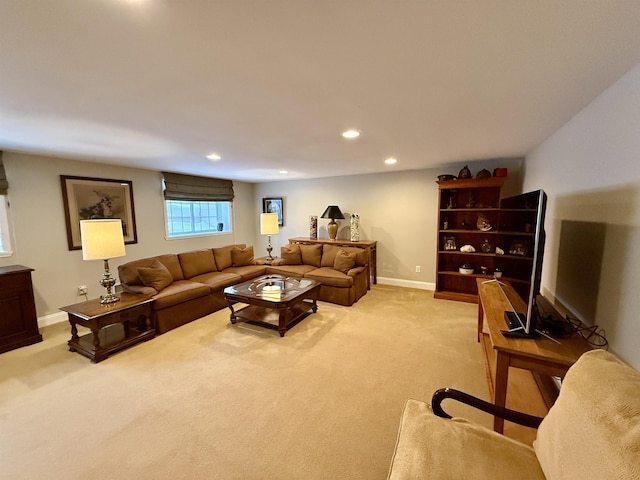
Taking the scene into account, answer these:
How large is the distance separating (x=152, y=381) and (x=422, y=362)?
94.7 inches

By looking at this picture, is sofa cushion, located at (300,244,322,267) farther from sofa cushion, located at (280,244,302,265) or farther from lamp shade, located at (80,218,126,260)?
lamp shade, located at (80,218,126,260)

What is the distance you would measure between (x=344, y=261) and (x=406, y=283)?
1421 millimetres

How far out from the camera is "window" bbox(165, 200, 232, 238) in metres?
5.09

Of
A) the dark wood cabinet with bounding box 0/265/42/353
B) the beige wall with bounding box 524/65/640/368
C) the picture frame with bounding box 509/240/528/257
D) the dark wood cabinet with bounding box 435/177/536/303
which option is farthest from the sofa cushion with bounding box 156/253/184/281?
the beige wall with bounding box 524/65/640/368

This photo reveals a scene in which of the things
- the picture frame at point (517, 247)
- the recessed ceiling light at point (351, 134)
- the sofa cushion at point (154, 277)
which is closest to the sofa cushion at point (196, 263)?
the sofa cushion at point (154, 277)

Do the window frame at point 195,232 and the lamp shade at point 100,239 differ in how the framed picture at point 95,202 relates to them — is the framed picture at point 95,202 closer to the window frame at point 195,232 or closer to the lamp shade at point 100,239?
the window frame at point 195,232

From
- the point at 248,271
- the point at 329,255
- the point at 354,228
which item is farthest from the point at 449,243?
the point at 248,271

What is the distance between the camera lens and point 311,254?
4.93m

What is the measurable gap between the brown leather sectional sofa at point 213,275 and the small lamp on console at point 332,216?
434mm

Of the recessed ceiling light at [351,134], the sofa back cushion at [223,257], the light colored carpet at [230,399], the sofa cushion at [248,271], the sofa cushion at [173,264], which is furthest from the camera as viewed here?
the sofa back cushion at [223,257]

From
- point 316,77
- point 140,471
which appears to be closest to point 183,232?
point 140,471

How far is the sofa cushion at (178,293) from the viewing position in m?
3.15

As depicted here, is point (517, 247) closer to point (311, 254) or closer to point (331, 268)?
point (331, 268)

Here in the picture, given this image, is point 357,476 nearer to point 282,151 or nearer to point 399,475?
point 399,475
